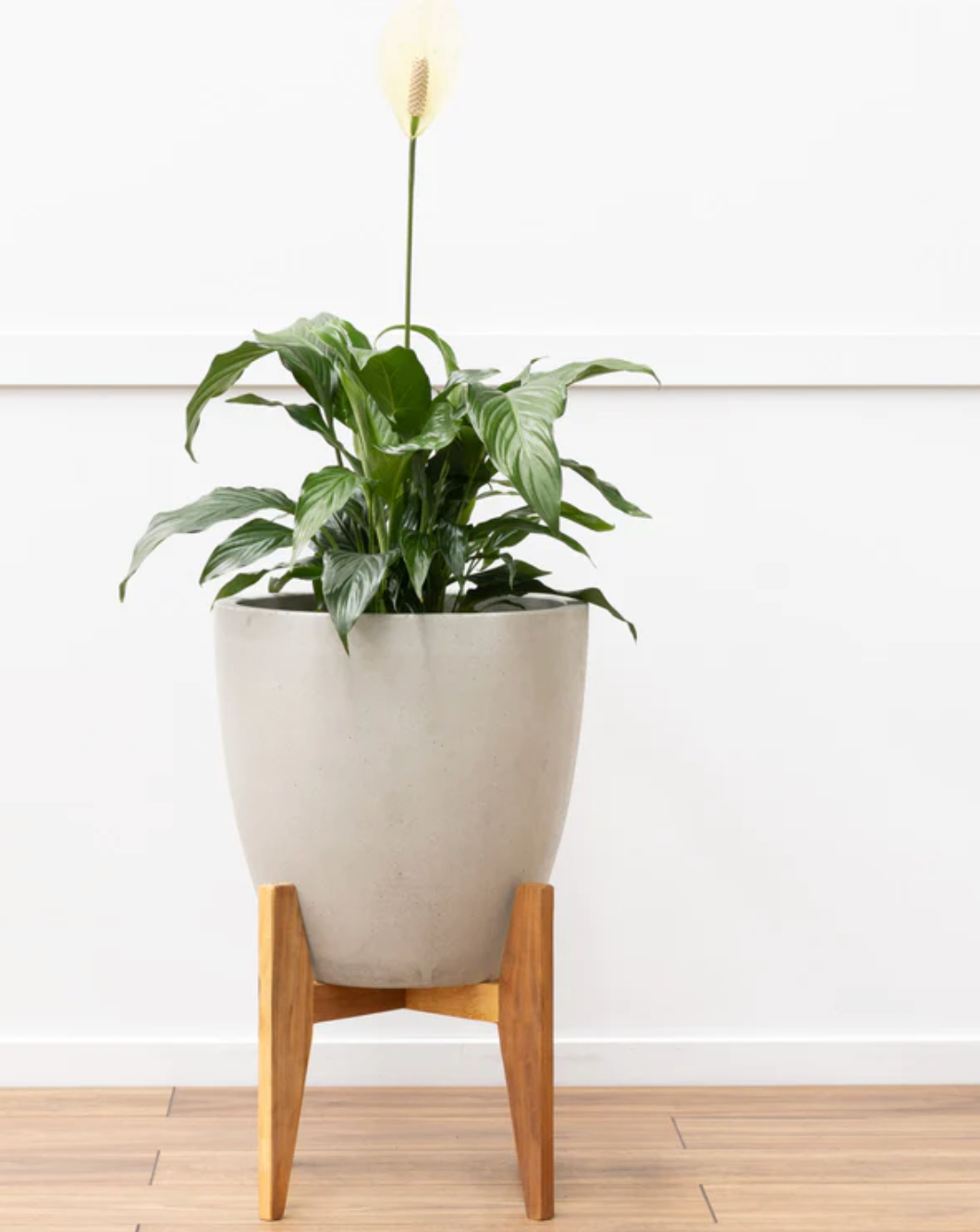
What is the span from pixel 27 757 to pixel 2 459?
359 millimetres

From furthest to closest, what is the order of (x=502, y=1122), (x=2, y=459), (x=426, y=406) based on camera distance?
(x=2, y=459) → (x=502, y=1122) → (x=426, y=406)

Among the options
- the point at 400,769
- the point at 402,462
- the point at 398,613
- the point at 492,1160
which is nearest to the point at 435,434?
the point at 402,462

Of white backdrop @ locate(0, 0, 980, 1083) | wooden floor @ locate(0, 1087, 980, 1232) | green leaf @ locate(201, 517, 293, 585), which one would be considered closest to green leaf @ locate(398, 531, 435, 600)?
green leaf @ locate(201, 517, 293, 585)

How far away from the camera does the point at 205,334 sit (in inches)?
65.2

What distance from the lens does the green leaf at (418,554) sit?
122cm

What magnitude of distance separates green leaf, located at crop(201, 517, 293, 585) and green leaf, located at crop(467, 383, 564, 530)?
0.23 meters

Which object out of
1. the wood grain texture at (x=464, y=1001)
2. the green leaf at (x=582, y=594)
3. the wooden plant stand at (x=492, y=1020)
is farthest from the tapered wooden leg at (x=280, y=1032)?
the green leaf at (x=582, y=594)

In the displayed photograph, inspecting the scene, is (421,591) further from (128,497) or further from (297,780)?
(128,497)

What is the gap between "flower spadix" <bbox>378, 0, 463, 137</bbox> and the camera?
4.15 ft

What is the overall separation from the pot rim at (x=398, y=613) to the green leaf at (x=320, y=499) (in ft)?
0.37

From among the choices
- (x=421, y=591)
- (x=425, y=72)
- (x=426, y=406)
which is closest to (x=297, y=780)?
(x=421, y=591)

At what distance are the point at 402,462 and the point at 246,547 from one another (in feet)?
0.56

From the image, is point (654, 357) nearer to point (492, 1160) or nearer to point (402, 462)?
point (402, 462)

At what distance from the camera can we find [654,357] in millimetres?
1672
